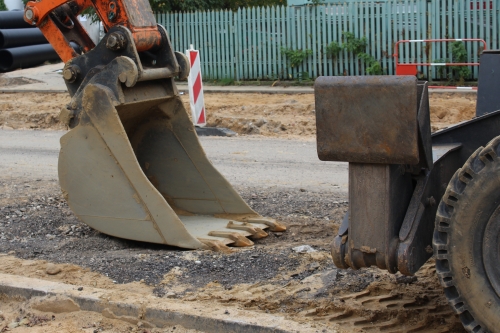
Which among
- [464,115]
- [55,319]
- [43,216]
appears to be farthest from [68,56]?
[464,115]

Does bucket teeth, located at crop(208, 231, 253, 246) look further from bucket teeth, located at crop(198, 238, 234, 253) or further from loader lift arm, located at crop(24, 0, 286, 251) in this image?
bucket teeth, located at crop(198, 238, 234, 253)

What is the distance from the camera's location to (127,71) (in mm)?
4996

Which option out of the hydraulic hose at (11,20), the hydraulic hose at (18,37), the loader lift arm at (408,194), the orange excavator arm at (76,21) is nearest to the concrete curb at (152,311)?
the loader lift arm at (408,194)

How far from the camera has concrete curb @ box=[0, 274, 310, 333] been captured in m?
3.55

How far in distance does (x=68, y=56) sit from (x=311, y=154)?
14.6 feet

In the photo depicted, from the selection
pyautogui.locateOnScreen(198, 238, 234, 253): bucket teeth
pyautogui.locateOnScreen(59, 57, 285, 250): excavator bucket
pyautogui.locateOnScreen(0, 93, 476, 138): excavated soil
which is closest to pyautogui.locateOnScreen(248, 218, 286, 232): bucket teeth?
pyautogui.locateOnScreen(59, 57, 285, 250): excavator bucket

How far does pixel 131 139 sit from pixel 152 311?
2388 millimetres

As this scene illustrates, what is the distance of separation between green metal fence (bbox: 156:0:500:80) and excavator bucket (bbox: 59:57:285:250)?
11.4 metres

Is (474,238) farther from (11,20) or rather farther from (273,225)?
(11,20)

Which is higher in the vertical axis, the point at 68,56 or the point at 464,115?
the point at 68,56

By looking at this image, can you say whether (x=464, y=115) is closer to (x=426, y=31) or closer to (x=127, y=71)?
(x=426, y=31)

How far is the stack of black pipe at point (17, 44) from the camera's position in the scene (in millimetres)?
18797

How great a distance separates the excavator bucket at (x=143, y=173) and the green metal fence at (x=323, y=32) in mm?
11415

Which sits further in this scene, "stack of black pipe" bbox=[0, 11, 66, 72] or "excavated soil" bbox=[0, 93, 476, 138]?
"stack of black pipe" bbox=[0, 11, 66, 72]
